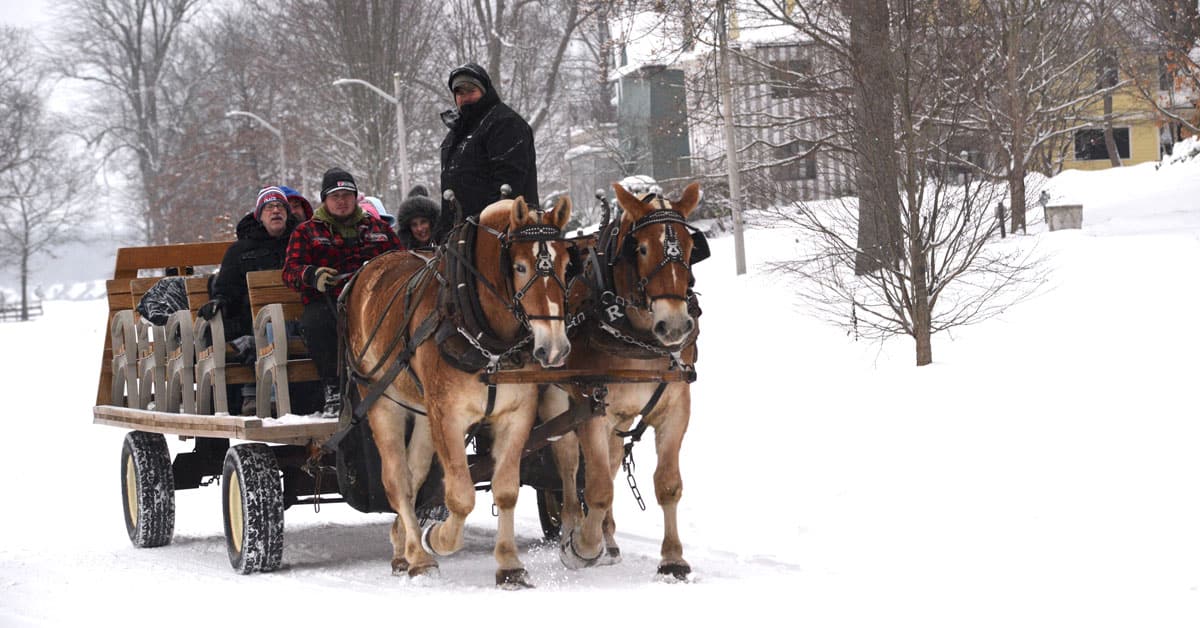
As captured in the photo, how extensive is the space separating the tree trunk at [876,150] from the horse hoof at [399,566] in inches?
250

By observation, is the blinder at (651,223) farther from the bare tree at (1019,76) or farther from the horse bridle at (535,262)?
the bare tree at (1019,76)

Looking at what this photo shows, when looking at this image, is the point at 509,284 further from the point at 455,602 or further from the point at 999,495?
the point at 999,495

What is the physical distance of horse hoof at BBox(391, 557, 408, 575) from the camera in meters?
8.22

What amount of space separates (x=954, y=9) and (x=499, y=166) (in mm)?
6451

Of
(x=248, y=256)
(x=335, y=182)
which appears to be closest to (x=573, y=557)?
(x=335, y=182)

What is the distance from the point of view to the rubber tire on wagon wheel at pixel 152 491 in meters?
9.93

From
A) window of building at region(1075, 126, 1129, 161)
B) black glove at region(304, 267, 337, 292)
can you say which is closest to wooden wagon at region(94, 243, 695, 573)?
black glove at region(304, 267, 337, 292)

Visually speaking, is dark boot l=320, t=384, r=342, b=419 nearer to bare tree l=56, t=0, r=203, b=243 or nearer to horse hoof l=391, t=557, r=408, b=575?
horse hoof l=391, t=557, r=408, b=575

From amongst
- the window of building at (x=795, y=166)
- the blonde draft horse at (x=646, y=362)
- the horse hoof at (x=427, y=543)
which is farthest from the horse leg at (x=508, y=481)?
the window of building at (x=795, y=166)

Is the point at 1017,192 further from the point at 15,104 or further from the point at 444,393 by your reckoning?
the point at 15,104

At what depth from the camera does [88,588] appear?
7926 millimetres

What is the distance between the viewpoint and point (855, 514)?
9.59 meters

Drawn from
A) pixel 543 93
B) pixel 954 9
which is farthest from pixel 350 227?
pixel 543 93

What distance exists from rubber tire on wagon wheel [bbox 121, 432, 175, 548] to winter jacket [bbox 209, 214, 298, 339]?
39.3 inches
